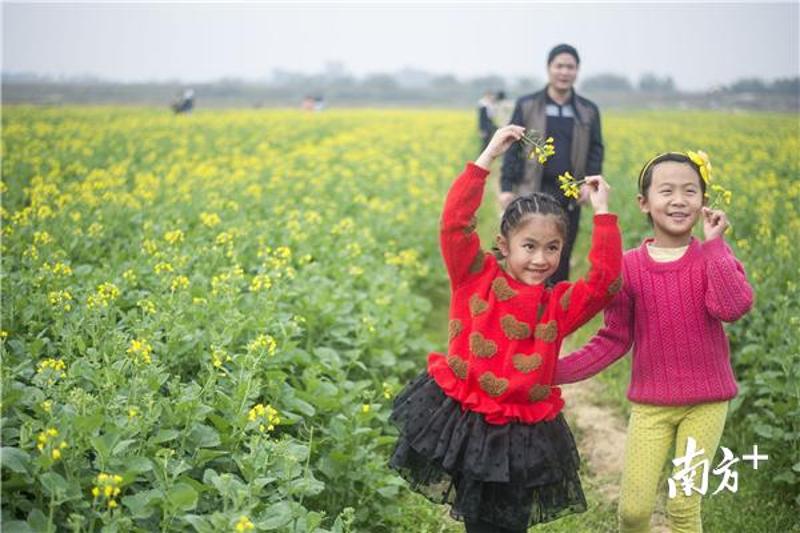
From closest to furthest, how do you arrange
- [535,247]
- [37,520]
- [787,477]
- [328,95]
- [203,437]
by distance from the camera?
[37,520]
[535,247]
[203,437]
[787,477]
[328,95]

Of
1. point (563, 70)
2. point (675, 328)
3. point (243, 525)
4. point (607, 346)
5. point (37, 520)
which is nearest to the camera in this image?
point (243, 525)

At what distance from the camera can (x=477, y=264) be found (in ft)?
9.87

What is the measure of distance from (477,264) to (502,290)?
15 centimetres

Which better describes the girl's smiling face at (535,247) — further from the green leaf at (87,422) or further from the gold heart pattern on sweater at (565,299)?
the green leaf at (87,422)

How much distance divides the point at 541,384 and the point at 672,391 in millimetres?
528

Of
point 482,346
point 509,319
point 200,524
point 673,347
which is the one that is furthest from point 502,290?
point 200,524

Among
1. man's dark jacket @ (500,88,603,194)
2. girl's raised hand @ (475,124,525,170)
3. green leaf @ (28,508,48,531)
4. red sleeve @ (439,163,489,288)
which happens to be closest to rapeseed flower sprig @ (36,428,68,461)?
green leaf @ (28,508,48,531)

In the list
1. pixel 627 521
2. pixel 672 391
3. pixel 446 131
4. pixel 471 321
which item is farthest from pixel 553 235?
pixel 446 131

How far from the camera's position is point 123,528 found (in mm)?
2674

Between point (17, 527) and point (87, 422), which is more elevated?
point (87, 422)

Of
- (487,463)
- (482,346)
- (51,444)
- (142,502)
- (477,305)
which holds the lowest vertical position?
(142,502)

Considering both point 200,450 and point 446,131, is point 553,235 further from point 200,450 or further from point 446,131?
point 446,131

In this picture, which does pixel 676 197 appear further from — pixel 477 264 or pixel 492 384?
pixel 492 384

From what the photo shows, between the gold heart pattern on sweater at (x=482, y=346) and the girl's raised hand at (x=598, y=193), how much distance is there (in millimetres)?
596
